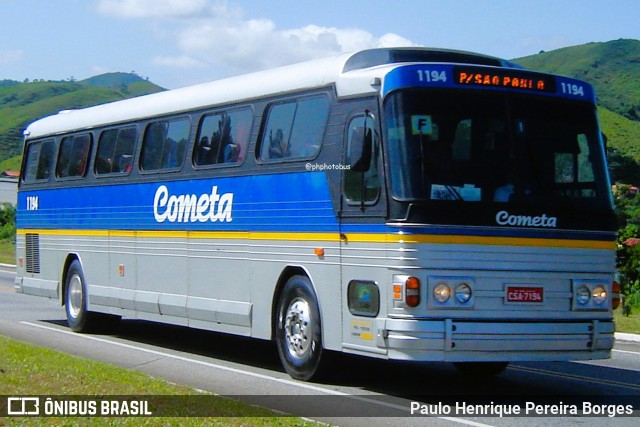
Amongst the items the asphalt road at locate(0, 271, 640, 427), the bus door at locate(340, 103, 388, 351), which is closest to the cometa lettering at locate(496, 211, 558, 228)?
the bus door at locate(340, 103, 388, 351)

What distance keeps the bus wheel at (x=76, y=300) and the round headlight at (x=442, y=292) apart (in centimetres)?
920

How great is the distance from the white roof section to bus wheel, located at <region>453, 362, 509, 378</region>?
12.5 ft

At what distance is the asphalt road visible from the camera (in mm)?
11039

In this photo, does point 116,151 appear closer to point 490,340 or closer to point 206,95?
point 206,95

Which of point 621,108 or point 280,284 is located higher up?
point 621,108

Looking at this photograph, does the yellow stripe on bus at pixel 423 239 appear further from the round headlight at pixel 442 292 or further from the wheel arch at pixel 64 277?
the wheel arch at pixel 64 277

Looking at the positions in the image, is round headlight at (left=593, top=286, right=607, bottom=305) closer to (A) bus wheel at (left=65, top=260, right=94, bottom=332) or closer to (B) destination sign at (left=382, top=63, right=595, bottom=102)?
(B) destination sign at (left=382, top=63, right=595, bottom=102)

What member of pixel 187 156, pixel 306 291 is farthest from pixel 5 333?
pixel 306 291

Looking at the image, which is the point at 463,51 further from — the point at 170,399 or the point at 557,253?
the point at 170,399

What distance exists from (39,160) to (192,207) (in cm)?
644

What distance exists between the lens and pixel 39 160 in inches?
837

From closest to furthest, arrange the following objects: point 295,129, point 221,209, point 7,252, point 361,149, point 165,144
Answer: point 361,149, point 295,129, point 221,209, point 165,144, point 7,252

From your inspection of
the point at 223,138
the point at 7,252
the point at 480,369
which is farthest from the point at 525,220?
the point at 7,252

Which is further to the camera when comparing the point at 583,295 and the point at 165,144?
the point at 165,144
